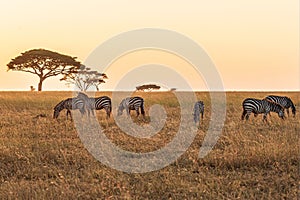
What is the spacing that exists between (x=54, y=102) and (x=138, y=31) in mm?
10685

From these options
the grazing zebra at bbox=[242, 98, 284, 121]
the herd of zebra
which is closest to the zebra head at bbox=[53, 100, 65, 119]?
the herd of zebra

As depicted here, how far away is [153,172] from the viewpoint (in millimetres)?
8055

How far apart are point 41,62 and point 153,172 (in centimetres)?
3996

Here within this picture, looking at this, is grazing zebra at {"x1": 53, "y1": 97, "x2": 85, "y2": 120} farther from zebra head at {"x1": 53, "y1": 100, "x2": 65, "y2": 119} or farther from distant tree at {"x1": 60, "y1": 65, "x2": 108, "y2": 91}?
distant tree at {"x1": 60, "y1": 65, "x2": 108, "y2": 91}

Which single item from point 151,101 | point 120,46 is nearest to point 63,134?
point 120,46

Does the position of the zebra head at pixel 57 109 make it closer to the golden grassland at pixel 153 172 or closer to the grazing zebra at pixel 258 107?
the golden grassland at pixel 153 172

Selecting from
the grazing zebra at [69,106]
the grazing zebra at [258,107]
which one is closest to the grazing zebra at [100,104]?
the grazing zebra at [69,106]

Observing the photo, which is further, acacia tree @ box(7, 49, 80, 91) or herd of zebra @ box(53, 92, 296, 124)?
acacia tree @ box(7, 49, 80, 91)

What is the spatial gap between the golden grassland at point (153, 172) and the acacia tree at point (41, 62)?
1326 inches

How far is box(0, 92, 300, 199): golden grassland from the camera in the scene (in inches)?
270

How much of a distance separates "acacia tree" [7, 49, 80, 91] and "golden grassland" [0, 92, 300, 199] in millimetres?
33693

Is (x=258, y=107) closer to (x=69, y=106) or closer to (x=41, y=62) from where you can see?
(x=69, y=106)

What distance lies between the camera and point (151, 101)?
84.1 feet

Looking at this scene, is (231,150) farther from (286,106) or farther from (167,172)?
(286,106)
